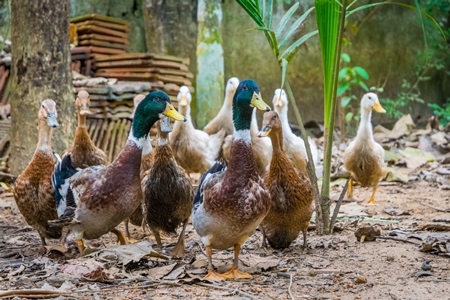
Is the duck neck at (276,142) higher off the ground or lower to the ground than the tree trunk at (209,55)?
lower

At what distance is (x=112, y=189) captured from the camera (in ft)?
14.4

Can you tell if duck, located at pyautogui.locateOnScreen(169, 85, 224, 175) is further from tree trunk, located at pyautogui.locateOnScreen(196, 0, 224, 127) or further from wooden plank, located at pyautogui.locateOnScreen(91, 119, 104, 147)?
tree trunk, located at pyautogui.locateOnScreen(196, 0, 224, 127)

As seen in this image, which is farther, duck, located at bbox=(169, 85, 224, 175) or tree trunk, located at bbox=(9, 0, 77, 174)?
duck, located at bbox=(169, 85, 224, 175)

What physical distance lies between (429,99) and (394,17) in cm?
207

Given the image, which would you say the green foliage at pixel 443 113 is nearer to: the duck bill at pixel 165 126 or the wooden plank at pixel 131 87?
the wooden plank at pixel 131 87

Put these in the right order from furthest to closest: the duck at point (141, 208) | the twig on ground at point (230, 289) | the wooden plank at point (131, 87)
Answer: the wooden plank at point (131, 87), the duck at point (141, 208), the twig on ground at point (230, 289)

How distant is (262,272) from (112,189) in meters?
1.20

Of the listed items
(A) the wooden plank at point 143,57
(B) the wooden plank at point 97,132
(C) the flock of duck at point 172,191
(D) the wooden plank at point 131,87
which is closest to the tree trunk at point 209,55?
(A) the wooden plank at point 143,57

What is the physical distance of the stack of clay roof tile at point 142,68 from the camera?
393 inches

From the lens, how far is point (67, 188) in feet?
15.6

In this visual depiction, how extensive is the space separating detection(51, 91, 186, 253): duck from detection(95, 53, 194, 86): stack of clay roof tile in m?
5.42

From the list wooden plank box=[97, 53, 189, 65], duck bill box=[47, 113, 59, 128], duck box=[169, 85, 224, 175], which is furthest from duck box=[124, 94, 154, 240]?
wooden plank box=[97, 53, 189, 65]

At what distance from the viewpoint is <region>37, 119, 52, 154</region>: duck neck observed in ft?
17.3

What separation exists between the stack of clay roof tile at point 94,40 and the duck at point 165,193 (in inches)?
226
